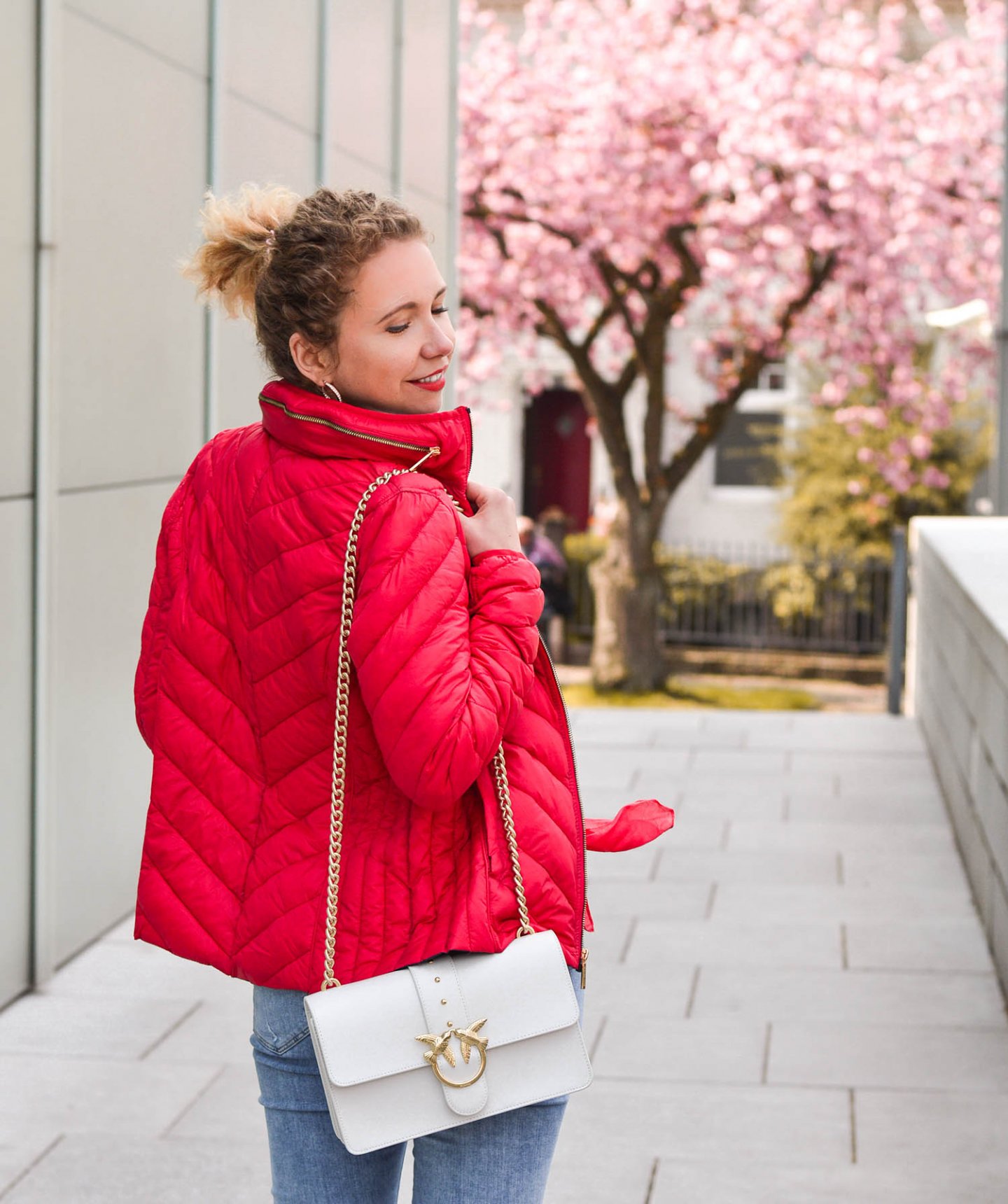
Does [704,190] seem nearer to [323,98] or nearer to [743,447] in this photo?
[743,447]

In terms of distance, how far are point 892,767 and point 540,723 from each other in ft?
22.4

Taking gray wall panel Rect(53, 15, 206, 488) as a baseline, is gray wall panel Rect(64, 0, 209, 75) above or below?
above

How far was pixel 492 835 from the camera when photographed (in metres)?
1.80

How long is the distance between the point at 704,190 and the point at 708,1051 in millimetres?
12932

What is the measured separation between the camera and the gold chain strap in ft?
5.75

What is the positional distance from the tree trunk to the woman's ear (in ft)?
49.0

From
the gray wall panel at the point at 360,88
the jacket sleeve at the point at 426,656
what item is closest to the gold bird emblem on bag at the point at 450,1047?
the jacket sleeve at the point at 426,656

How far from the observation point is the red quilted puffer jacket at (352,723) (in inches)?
67.9

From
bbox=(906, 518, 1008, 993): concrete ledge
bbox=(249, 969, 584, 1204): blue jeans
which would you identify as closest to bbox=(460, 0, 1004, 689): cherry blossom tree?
bbox=(906, 518, 1008, 993): concrete ledge

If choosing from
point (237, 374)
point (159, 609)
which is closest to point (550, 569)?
point (237, 374)

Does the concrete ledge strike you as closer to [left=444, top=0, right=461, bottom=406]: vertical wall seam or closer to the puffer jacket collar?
[left=444, top=0, right=461, bottom=406]: vertical wall seam

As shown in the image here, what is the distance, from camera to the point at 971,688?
6340mm

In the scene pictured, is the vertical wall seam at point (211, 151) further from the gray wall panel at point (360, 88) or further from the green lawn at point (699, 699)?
the green lawn at point (699, 699)

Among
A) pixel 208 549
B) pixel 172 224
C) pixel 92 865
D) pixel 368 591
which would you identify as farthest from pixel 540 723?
pixel 172 224
